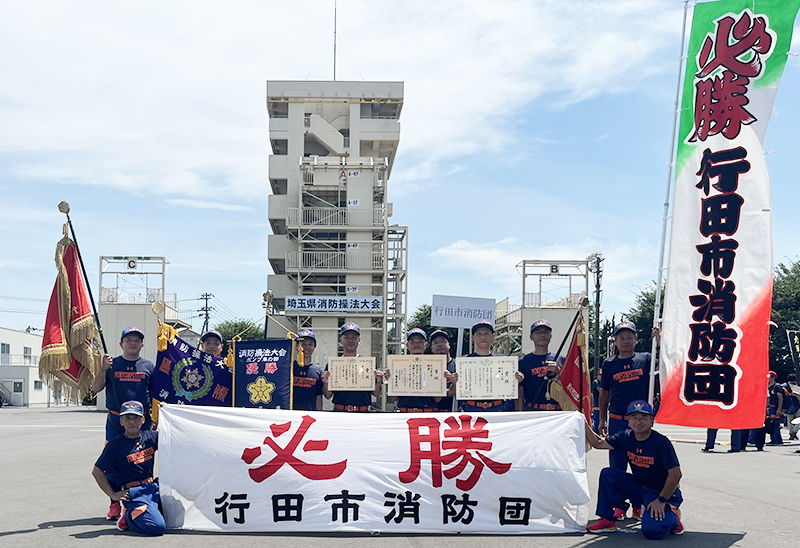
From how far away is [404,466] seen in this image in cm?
727

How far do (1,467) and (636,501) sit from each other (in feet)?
33.9

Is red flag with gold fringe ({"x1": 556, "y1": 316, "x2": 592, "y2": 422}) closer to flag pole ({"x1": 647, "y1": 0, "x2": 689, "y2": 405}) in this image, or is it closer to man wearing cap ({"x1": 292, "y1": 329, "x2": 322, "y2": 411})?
flag pole ({"x1": 647, "y1": 0, "x2": 689, "y2": 405})

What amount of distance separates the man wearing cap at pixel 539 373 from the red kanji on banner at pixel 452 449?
4.33 ft

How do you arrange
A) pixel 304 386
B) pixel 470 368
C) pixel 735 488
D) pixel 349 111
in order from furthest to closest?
pixel 349 111, pixel 735 488, pixel 304 386, pixel 470 368

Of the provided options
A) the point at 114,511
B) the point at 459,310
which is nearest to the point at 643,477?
the point at 114,511

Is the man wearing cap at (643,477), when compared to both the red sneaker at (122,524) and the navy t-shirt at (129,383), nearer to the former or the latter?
the red sneaker at (122,524)

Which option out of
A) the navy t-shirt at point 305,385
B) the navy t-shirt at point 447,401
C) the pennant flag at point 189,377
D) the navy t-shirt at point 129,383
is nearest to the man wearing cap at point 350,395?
the navy t-shirt at point 305,385

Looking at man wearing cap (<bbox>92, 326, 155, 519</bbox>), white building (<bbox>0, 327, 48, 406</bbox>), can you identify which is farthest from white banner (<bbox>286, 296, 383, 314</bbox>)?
man wearing cap (<bbox>92, 326, 155, 519</bbox>)

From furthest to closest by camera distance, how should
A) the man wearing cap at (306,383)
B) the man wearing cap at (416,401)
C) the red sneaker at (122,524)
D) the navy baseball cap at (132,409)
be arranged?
1. the man wearing cap at (306,383)
2. the man wearing cap at (416,401)
3. the navy baseball cap at (132,409)
4. the red sneaker at (122,524)

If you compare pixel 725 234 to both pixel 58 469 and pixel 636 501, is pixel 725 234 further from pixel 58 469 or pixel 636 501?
pixel 58 469

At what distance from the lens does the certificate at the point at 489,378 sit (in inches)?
Answer: 335

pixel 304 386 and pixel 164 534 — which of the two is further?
pixel 304 386

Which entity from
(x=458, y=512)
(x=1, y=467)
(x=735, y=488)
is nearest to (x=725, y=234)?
(x=458, y=512)

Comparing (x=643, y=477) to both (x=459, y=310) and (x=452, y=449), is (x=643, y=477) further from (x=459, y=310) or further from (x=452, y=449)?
(x=459, y=310)
